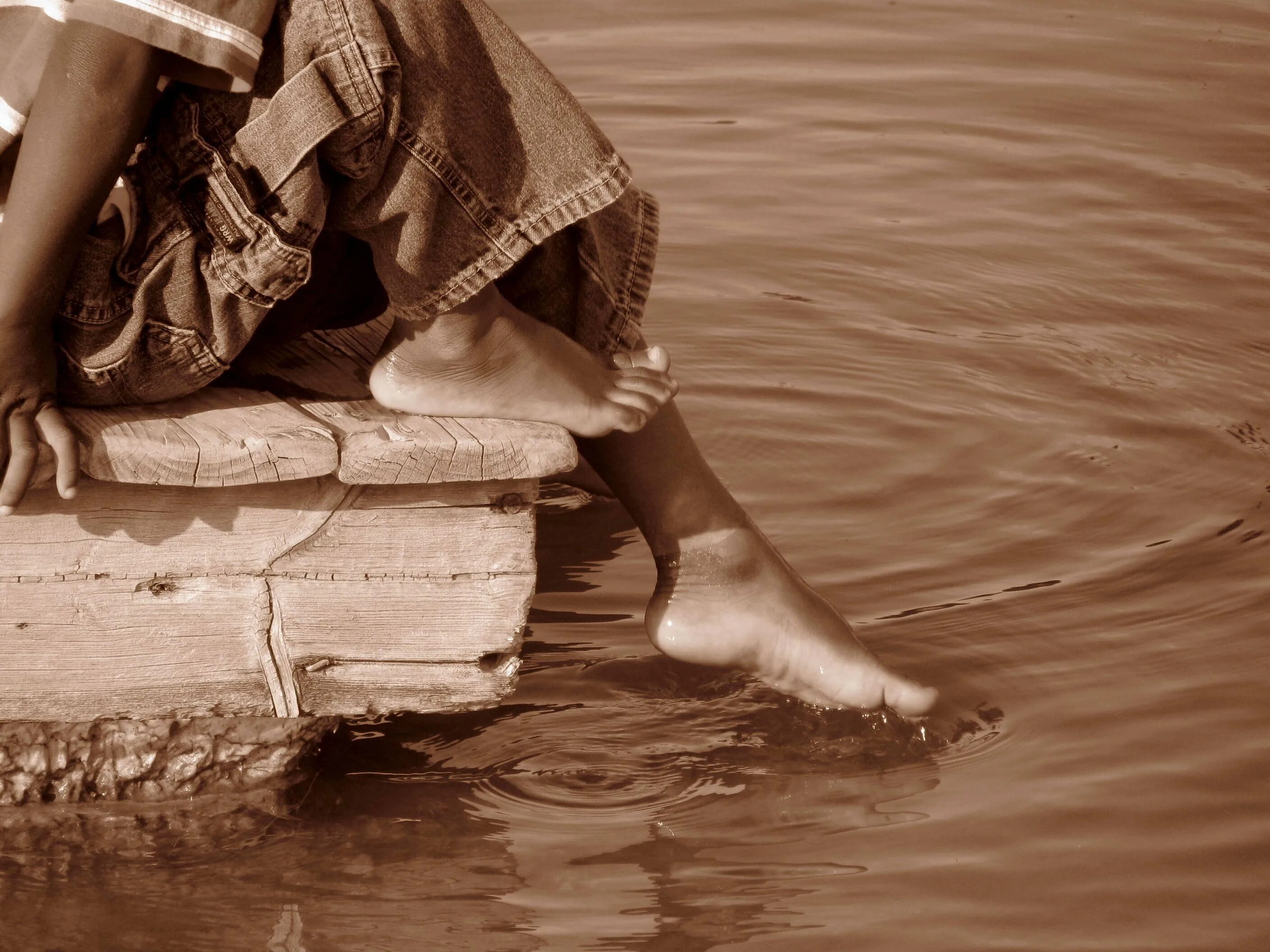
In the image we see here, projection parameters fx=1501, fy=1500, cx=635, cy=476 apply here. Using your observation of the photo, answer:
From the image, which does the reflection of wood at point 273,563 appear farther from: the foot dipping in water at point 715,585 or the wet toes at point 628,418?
the foot dipping in water at point 715,585

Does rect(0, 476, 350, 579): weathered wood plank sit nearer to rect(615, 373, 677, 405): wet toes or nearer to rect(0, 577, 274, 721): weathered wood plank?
rect(0, 577, 274, 721): weathered wood plank

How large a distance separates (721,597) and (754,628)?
2.8 inches

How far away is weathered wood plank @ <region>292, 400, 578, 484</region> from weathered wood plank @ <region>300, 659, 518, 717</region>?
0.31 meters

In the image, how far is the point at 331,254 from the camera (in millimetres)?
2205

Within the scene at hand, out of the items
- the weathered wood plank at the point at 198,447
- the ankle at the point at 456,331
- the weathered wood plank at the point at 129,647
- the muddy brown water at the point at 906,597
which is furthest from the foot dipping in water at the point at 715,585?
the weathered wood plank at the point at 129,647

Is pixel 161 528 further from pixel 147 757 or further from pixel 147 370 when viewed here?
pixel 147 757

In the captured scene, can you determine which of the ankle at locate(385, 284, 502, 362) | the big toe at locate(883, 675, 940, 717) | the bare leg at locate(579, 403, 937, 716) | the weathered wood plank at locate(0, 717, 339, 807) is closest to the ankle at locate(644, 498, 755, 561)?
the bare leg at locate(579, 403, 937, 716)

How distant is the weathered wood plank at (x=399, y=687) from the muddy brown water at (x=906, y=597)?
0.65 ft

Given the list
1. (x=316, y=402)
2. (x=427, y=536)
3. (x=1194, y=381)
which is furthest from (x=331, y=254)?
(x=1194, y=381)

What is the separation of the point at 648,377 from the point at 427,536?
1.43 ft

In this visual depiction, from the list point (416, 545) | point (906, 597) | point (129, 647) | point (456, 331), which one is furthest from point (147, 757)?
point (906, 597)

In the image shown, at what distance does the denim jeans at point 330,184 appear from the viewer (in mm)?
1899

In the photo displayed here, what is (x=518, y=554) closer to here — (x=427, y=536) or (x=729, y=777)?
(x=427, y=536)

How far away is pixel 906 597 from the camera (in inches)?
114
